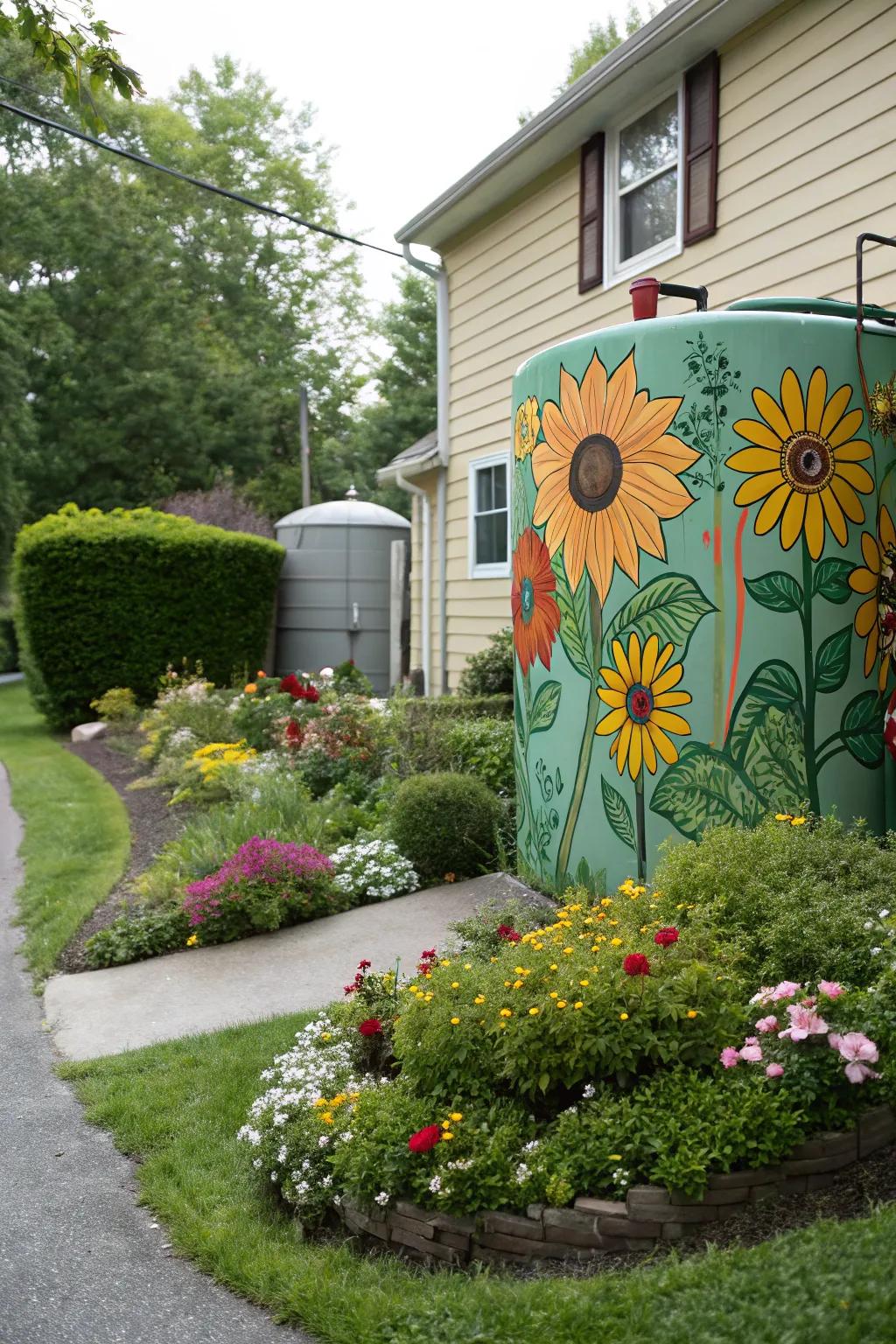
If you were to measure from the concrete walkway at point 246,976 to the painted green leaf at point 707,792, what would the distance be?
1295 millimetres

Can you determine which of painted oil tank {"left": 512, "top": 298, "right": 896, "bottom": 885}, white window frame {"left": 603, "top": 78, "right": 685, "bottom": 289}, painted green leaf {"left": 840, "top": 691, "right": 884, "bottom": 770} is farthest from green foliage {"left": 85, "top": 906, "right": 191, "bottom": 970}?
white window frame {"left": 603, "top": 78, "right": 685, "bottom": 289}

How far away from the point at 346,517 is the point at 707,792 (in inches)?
561

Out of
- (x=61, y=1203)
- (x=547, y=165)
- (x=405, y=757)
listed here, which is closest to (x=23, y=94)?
(x=547, y=165)

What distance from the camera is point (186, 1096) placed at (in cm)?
418

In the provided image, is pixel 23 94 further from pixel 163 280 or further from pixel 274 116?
pixel 274 116

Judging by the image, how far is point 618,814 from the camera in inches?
203

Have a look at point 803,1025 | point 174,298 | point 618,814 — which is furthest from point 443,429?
point 174,298

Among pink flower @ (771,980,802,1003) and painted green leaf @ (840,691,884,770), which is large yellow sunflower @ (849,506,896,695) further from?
pink flower @ (771,980,802,1003)

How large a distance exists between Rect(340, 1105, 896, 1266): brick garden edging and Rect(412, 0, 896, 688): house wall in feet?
17.9

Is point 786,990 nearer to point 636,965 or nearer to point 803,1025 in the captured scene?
point 803,1025

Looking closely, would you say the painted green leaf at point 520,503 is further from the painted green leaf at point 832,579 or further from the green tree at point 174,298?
the green tree at point 174,298

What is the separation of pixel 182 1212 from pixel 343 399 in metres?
37.5

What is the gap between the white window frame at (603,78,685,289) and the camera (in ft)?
28.5

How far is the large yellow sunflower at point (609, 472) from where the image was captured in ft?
16.1
